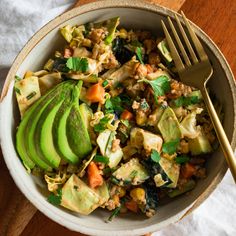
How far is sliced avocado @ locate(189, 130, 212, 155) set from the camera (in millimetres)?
2303

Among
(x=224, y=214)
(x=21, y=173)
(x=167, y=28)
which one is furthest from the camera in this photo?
(x=224, y=214)

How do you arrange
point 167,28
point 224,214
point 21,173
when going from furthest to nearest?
1. point 224,214
2. point 167,28
3. point 21,173

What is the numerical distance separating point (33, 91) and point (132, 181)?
24.5 inches

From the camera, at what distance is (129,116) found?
2344 millimetres

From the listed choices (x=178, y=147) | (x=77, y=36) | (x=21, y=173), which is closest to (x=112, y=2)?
(x=77, y=36)

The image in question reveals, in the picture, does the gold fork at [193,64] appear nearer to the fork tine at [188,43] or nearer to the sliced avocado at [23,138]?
the fork tine at [188,43]

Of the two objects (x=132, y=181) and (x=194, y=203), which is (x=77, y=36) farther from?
(x=194, y=203)

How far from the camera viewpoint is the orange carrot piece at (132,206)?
2.35m

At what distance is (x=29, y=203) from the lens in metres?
2.49

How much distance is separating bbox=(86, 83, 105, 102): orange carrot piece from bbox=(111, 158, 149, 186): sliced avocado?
33cm

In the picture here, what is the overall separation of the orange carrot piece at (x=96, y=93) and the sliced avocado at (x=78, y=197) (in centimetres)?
38

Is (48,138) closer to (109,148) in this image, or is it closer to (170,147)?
(109,148)

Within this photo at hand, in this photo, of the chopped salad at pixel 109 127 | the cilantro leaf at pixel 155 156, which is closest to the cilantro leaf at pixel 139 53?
the chopped salad at pixel 109 127

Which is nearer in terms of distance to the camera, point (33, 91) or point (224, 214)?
point (33, 91)
